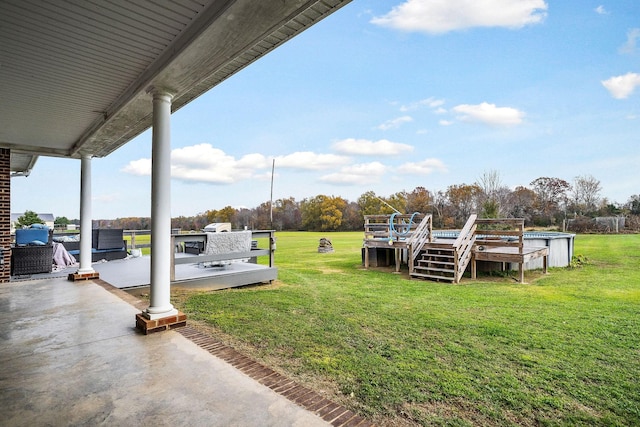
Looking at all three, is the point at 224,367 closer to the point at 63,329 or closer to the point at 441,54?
the point at 63,329

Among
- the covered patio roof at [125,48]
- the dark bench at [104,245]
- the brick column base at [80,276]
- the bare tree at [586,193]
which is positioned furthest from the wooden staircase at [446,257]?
the bare tree at [586,193]

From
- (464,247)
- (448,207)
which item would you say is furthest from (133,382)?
(448,207)

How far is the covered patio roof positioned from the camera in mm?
2197

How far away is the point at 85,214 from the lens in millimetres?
6273

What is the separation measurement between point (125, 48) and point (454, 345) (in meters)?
4.24

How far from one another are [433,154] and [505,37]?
954 inches

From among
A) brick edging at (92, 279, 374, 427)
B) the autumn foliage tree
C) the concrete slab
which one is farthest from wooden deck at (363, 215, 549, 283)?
the autumn foliage tree

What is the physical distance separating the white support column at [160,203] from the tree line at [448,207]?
66.6 ft

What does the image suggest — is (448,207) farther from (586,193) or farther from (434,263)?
(434,263)

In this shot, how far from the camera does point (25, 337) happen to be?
3.35 m

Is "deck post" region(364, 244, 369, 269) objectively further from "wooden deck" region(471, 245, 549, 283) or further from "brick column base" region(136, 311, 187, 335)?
"brick column base" region(136, 311, 187, 335)

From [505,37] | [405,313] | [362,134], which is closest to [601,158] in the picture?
[505,37]

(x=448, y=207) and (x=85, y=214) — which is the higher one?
(x=448, y=207)

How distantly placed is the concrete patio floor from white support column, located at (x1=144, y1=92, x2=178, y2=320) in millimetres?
348
